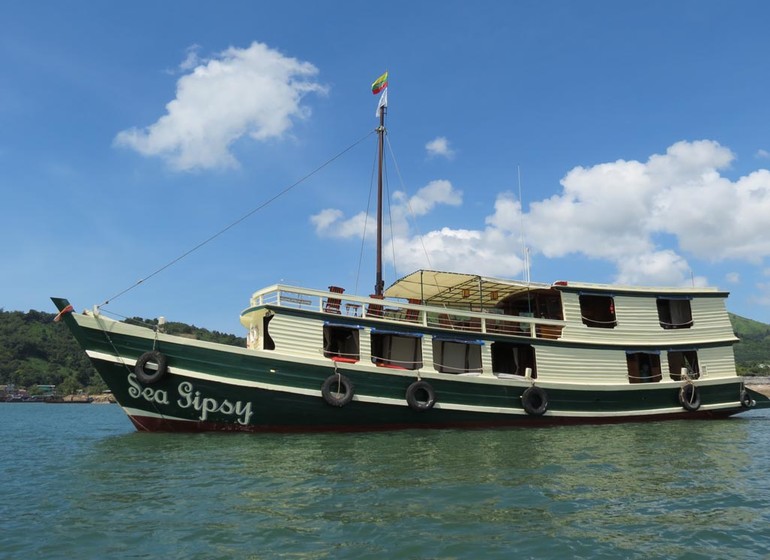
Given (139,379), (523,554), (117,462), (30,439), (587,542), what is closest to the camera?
(523,554)

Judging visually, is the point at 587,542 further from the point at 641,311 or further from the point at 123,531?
the point at 641,311

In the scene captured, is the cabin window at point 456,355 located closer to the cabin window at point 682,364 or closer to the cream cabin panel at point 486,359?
the cream cabin panel at point 486,359

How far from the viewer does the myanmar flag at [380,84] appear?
2084cm

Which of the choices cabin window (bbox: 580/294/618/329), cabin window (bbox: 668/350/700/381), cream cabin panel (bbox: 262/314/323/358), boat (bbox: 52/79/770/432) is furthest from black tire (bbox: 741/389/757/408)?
cream cabin panel (bbox: 262/314/323/358)

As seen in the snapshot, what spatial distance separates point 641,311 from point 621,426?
160 inches

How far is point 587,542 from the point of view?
225 inches

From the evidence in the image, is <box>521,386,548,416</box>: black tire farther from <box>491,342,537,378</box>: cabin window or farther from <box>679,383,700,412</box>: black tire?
<box>679,383,700,412</box>: black tire

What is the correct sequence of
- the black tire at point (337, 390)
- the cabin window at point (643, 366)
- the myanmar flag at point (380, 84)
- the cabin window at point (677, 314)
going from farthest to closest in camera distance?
the myanmar flag at point (380, 84), the cabin window at point (677, 314), the cabin window at point (643, 366), the black tire at point (337, 390)

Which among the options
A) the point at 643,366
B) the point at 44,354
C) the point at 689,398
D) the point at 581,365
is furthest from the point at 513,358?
the point at 44,354

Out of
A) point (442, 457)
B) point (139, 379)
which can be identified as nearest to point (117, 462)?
point (139, 379)

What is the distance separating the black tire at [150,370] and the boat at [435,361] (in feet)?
0.10

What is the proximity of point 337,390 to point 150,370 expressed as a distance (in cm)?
443

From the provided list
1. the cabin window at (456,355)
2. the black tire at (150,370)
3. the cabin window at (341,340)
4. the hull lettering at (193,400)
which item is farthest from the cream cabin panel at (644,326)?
the black tire at (150,370)

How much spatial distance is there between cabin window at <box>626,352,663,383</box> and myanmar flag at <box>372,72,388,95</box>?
1335 cm
